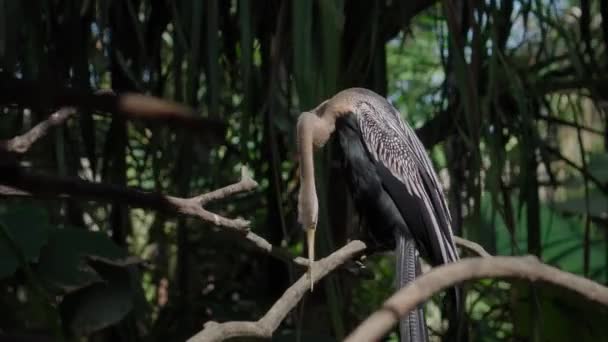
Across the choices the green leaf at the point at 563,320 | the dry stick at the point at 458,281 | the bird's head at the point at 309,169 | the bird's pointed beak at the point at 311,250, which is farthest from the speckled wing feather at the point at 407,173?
the dry stick at the point at 458,281

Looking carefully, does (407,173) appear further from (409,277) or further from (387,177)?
(409,277)

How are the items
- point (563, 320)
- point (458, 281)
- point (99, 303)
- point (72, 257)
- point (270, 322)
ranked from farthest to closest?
point (563, 320), point (99, 303), point (72, 257), point (270, 322), point (458, 281)

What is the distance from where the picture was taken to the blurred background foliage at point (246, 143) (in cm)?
167

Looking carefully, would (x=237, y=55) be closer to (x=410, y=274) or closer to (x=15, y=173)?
Result: (x=410, y=274)

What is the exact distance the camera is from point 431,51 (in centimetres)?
395

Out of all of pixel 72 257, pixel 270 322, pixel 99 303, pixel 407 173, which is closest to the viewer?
pixel 270 322

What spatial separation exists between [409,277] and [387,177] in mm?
356

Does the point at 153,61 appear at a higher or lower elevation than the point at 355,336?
higher

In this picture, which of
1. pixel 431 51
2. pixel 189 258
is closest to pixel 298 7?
pixel 189 258

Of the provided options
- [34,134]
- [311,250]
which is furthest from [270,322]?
[34,134]

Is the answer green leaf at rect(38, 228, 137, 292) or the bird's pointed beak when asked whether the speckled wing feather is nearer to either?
the bird's pointed beak

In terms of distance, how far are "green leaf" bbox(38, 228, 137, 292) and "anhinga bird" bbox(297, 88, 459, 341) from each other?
0.50 m

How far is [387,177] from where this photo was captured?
205cm

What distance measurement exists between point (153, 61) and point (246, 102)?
0.59 metres
